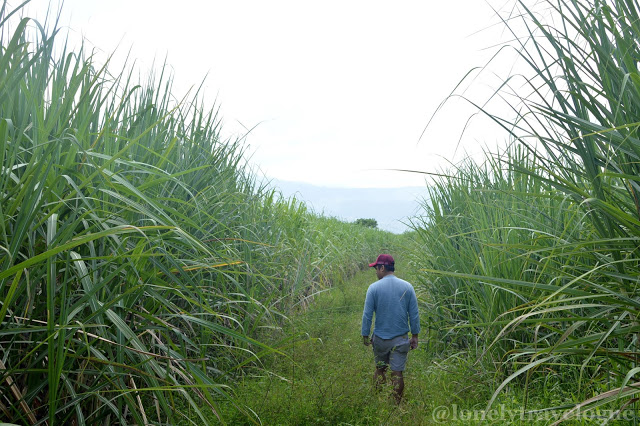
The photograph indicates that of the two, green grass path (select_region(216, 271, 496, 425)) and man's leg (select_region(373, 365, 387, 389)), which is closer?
green grass path (select_region(216, 271, 496, 425))

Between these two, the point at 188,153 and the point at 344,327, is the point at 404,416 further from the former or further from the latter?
the point at 344,327

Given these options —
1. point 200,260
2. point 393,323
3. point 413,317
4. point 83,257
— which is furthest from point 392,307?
point 83,257

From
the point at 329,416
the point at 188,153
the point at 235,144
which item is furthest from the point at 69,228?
the point at 235,144

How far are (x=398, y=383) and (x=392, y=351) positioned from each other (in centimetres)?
30

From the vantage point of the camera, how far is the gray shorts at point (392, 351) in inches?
192

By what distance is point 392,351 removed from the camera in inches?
193

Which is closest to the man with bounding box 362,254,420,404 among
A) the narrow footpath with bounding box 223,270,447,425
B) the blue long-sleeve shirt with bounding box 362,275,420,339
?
the blue long-sleeve shirt with bounding box 362,275,420,339

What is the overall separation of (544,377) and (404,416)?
1077 mm

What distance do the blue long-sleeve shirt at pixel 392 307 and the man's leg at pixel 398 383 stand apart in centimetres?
36

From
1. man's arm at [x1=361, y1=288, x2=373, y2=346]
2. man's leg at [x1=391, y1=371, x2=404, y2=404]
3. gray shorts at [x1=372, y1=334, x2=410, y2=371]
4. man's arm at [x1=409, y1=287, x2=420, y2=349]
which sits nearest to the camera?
man's leg at [x1=391, y1=371, x2=404, y2=404]

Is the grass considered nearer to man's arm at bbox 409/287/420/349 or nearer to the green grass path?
the green grass path

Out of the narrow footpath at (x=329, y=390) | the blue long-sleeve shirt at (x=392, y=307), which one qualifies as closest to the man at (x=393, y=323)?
the blue long-sleeve shirt at (x=392, y=307)

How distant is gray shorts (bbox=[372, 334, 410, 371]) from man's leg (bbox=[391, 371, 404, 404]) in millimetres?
52

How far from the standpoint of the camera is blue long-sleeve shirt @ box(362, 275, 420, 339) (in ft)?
16.2
